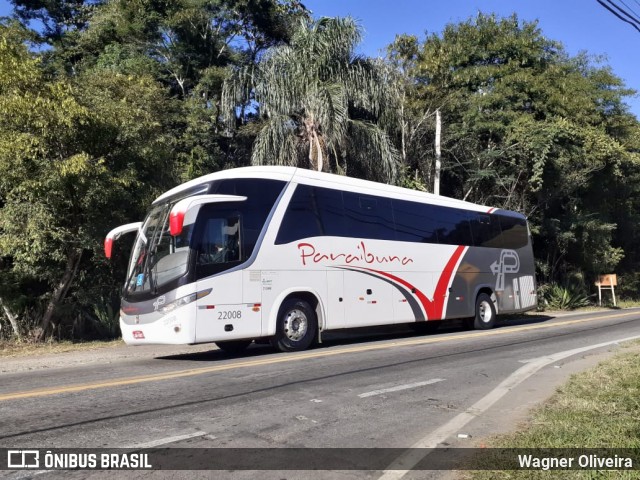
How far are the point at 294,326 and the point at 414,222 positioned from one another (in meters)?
A: 5.01

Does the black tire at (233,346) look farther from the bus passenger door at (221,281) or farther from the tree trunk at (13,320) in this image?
the tree trunk at (13,320)

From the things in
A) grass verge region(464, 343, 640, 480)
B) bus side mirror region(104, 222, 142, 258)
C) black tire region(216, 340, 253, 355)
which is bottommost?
grass verge region(464, 343, 640, 480)

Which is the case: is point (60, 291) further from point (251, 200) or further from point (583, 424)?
point (583, 424)

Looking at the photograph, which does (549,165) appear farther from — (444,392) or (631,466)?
(631,466)

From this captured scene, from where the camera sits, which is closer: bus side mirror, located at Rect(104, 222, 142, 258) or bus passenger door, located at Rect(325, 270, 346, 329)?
bus side mirror, located at Rect(104, 222, 142, 258)

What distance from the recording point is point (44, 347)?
13.5 metres

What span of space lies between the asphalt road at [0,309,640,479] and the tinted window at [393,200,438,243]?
3.78m

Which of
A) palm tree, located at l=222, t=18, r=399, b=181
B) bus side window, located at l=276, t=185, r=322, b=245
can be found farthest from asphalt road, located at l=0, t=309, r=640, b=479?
palm tree, located at l=222, t=18, r=399, b=181

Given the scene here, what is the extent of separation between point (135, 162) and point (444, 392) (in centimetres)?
993

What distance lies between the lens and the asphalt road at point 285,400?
540 cm

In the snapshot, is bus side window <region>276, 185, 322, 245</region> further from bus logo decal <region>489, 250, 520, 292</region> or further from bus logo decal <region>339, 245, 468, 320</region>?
bus logo decal <region>489, 250, 520, 292</region>

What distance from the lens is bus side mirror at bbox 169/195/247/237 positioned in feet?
31.6

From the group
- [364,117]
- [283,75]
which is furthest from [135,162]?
[364,117]

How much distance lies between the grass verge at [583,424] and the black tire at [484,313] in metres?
8.81
